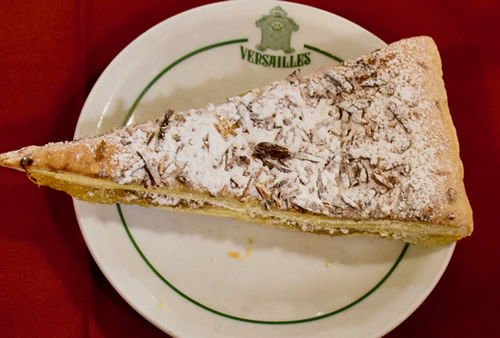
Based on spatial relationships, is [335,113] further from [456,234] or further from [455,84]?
[455,84]

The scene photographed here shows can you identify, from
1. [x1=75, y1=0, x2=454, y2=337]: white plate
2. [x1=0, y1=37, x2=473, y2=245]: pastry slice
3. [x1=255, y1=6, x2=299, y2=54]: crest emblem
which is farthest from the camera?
[x1=255, y1=6, x2=299, y2=54]: crest emblem

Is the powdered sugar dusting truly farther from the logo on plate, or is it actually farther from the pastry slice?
the logo on plate

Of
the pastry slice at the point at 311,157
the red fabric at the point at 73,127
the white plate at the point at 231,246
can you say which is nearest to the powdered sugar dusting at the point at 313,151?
the pastry slice at the point at 311,157

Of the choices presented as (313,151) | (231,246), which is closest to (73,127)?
(231,246)

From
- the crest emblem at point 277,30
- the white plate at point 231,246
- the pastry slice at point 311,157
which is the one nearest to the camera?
the pastry slice at point 311,157

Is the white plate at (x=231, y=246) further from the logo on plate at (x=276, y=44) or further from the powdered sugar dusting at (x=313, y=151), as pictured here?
the powdered sugar dusting at (x=313, y=151)

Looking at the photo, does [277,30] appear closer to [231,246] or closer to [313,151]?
[313,151]

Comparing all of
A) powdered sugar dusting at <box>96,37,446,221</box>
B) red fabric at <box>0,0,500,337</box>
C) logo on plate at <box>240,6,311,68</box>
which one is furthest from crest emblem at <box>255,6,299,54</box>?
powdered sugar dusting at <box>96,37,446,221</box>
